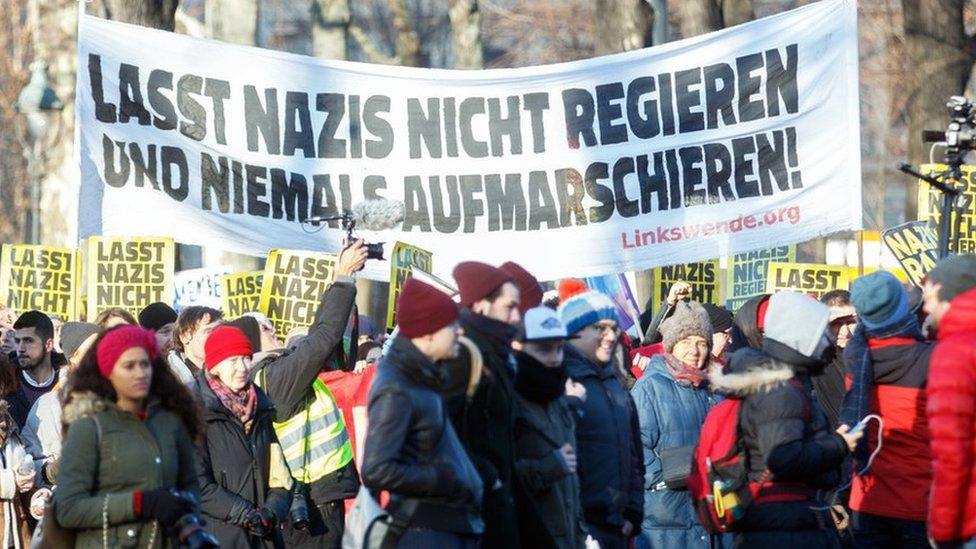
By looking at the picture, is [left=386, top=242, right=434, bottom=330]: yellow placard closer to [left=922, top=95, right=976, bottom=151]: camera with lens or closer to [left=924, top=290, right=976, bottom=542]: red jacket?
[left=922, top=95, right=976, bottom=151]: camera with lens

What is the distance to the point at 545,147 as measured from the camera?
41.6ft

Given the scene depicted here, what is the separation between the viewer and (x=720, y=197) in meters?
12.6

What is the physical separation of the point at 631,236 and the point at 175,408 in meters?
5.27

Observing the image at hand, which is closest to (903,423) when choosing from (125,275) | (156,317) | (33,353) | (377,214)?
(377,214)

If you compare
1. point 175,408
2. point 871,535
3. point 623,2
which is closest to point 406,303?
point 175,408

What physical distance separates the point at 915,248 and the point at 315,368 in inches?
238

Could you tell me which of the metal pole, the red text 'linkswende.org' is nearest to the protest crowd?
the red text 'linkswende.org'

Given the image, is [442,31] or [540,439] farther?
[442,31]

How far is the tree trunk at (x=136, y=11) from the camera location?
15.9 meters

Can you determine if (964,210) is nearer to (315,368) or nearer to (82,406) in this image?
(315,368)

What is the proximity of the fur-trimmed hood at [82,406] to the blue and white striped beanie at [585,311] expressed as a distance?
193 centimetres

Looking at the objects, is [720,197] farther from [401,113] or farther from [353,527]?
[353,527]

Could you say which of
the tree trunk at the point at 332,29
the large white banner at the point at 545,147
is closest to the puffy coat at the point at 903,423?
the large white banner at the point at 545,147

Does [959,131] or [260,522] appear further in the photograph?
[959,131]
